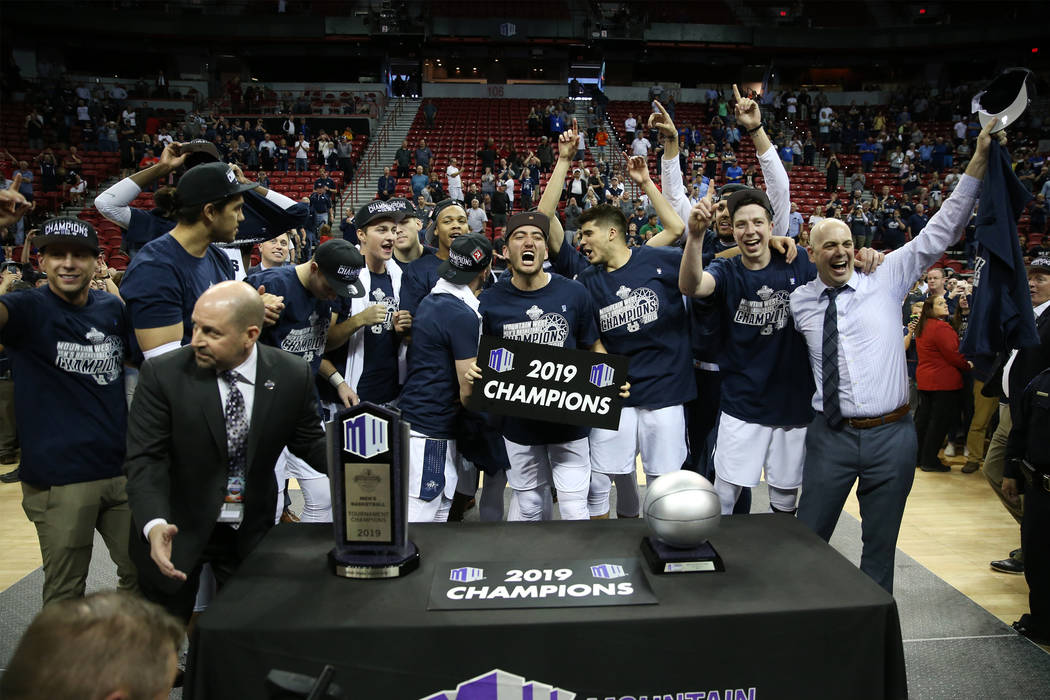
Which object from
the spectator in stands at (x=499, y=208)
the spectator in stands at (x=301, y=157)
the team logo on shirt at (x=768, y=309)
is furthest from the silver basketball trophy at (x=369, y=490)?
the spectator in stands at (x=301, y=157)

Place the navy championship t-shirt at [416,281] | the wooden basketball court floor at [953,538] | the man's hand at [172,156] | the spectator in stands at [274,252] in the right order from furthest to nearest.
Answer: the spectator in stands at [274,252] < the navy championship t-shirt at [416,281] < the wooden basketball court floor at [953,538] < the man's hand at [172,156]

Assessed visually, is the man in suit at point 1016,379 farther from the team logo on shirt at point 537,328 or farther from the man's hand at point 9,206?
the man's hand at point 9,206

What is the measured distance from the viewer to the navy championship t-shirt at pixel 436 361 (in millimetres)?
3445

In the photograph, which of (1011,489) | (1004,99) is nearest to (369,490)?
(1004,99)

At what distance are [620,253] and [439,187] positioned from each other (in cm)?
1400

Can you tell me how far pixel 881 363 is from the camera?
3271mm

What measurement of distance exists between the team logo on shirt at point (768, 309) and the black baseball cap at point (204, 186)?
8.05ft

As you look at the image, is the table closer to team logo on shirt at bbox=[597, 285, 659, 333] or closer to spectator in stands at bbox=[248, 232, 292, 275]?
team logo on shirt at bbox=[597, 285, 659, 333]

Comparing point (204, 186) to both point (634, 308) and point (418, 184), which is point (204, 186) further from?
point (418, 184)

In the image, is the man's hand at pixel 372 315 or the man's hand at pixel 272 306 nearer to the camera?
the man's hand at pixel 272 306

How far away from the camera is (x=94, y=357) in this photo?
3064 mm

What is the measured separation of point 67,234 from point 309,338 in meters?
1.14

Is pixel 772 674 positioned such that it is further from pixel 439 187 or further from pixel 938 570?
pixel 439 187

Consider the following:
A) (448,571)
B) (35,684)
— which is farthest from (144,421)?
(35,684)
